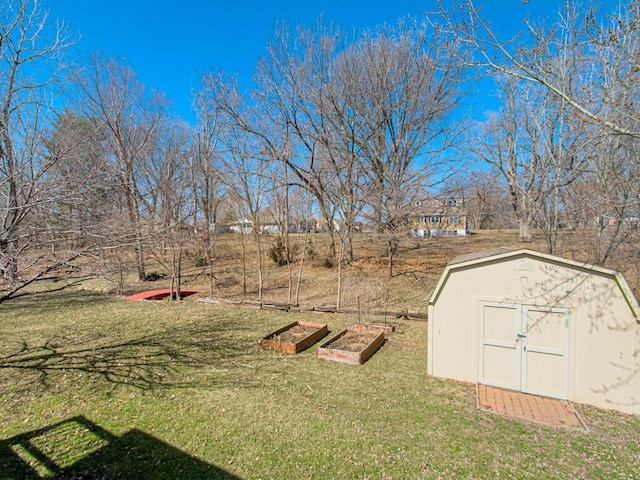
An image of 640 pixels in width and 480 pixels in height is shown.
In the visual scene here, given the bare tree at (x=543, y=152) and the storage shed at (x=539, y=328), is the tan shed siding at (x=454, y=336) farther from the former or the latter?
the bare tree at (x=543, y=152)

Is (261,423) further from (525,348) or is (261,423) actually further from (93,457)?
(525,348)

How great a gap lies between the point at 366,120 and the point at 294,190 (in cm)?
492

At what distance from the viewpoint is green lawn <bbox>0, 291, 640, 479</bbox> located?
352cm

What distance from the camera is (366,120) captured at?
15.0m

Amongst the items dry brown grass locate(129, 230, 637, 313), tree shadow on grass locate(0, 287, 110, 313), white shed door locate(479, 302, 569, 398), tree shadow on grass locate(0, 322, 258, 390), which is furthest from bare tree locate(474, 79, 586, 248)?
tree shadow on grass locate(0, 287, 110, 313)

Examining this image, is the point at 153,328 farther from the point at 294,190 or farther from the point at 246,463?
the point at 294,190

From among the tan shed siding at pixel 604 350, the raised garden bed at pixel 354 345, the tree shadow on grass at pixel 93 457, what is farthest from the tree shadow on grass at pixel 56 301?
the tan shed siding at pixel 604 350

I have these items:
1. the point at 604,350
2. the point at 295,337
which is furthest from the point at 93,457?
the point at 604,350

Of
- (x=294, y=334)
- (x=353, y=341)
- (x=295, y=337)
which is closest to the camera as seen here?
(x=353, y=341)

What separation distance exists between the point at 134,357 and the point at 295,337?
342 cm

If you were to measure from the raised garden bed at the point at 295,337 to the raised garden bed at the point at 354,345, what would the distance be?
0.52m

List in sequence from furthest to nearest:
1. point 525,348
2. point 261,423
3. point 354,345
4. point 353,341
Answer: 1. point 353,341
2. point 354,345
3. point 525,348
4. point 261,423

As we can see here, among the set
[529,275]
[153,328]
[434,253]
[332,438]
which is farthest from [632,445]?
[434,253]

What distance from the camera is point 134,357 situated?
6566 mm
